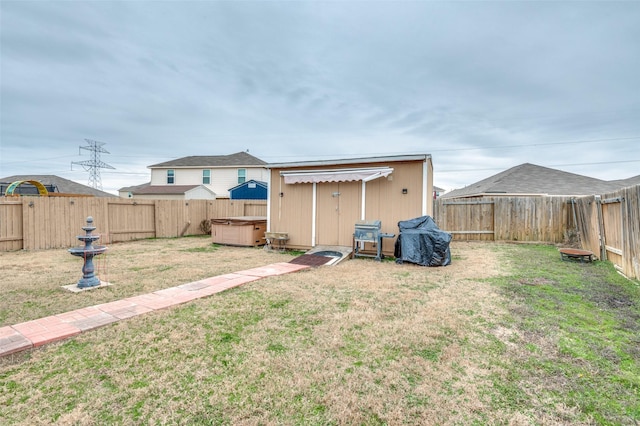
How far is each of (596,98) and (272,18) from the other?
14.2 metres

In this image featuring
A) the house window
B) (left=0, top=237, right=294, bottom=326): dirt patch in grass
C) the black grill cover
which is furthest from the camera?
the house window

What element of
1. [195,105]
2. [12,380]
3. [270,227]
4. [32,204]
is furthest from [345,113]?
[12,380]

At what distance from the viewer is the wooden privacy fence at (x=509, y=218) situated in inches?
443

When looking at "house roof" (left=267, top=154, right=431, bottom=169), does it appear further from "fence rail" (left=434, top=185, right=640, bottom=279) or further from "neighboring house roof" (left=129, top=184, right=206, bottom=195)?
"neighboring house roof" (left=129, top=184, right=206, bottom=195)

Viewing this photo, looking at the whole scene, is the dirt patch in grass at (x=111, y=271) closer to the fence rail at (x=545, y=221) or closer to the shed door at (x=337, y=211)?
the shed door at (x=337, y=211)

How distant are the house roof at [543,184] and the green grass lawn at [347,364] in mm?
12043

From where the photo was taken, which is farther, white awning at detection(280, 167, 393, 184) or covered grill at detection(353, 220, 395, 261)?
white awning at detection(280, 167, 393, 184)

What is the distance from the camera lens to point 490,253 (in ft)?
30.6

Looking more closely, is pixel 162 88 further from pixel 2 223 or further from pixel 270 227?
pixel 270 227

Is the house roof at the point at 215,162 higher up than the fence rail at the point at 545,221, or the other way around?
the house roof at the point at 215,162

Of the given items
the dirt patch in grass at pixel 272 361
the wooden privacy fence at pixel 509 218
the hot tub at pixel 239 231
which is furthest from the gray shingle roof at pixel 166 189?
the dirt patch in grass at pixel 272 361

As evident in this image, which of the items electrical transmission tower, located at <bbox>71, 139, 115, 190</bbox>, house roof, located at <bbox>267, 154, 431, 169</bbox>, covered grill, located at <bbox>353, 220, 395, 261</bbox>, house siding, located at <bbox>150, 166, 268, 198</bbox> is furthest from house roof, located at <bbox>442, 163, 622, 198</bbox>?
electrical transmission tower, located at <bbox>71, 139, 115, 190</bbox>

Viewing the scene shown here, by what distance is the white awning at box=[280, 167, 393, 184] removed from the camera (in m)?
8.52

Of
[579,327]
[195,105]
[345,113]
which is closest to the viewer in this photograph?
[579,327]
